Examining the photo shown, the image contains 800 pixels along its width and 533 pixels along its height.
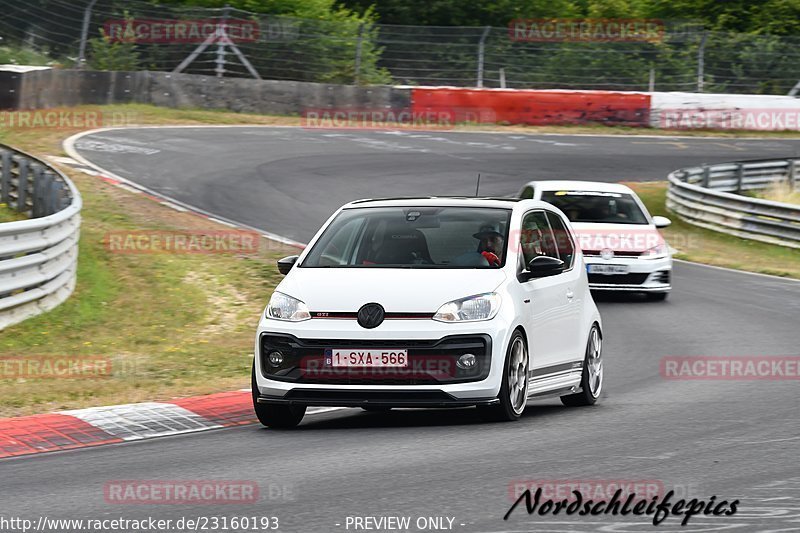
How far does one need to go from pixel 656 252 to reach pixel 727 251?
8.30m

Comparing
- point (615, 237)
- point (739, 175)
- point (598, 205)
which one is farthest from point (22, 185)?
point (739, 175)

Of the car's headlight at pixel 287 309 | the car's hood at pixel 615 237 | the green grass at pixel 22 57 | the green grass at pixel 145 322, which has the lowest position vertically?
the green grass at pixel 145 322

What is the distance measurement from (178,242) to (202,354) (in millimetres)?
6526

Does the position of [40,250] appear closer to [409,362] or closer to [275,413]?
[275,413]

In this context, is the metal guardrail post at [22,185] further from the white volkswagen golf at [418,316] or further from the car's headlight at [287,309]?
the car's headlight at [287,309]

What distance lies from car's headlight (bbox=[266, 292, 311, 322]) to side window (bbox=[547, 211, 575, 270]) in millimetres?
2549

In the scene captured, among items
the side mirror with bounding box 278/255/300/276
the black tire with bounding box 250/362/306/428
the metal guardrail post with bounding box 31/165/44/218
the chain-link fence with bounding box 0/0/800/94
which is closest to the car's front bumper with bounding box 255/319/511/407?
the black tire with bounding box 250/362/306/428

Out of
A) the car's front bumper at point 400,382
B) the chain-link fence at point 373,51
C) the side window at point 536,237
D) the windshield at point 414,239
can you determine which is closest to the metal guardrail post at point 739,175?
the chain-link fence at point 373,51

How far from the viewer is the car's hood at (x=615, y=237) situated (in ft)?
62.5

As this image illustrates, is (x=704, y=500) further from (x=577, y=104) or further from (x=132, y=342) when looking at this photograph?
(x=577, y=104)

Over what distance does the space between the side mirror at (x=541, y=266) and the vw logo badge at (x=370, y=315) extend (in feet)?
4.29

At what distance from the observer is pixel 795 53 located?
42531mm

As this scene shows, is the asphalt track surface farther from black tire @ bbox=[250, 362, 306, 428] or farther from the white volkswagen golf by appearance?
the white volkswagen golf

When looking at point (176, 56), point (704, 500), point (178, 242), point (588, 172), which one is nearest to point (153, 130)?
point (176, 56)
